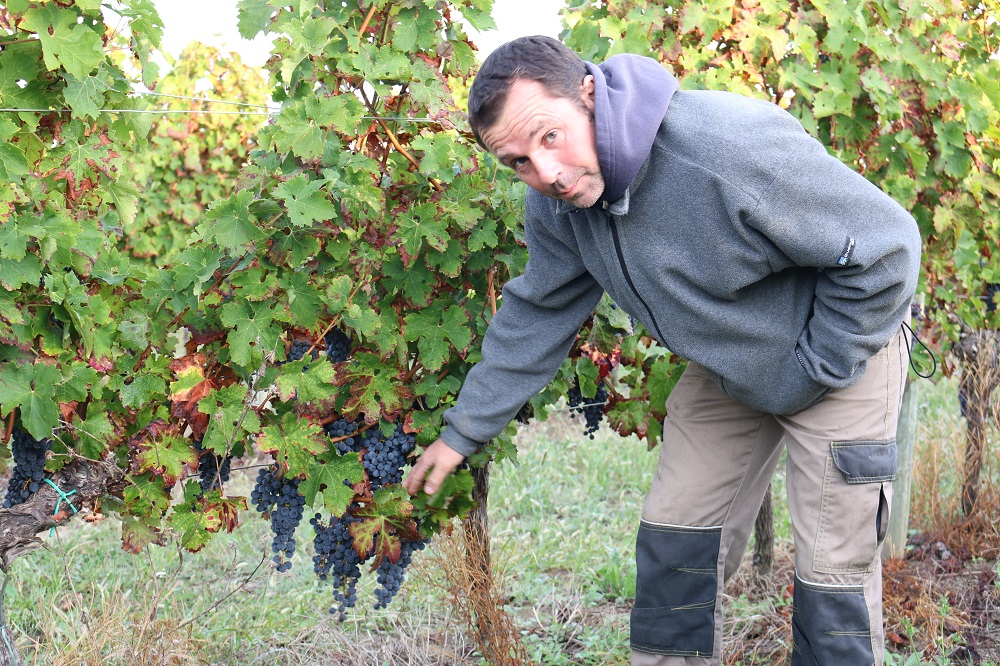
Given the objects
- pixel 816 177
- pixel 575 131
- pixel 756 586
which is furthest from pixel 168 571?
pixel 816 177

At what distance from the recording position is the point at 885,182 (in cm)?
336

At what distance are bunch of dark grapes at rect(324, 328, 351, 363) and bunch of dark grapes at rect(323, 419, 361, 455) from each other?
0.60ft

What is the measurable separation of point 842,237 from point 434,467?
45.1 inches

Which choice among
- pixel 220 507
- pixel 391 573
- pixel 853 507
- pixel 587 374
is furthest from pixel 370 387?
pixel 853 507

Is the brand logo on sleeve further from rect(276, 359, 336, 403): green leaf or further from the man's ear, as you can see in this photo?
rect(276, 359, 336, 403): green leaf

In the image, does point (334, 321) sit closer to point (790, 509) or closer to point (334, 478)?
point (334, 478)

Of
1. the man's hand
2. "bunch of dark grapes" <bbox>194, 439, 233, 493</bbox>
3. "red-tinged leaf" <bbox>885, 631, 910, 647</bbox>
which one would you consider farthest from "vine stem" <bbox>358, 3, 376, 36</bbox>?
"red-tinged leaf" <bbox>885, 631, 910, 647</bbox>

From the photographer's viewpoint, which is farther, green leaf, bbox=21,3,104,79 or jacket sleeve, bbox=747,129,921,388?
green leaf, bbox=21,3,104,79

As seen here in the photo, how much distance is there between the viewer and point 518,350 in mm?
2369

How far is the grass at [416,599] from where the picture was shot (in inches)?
117

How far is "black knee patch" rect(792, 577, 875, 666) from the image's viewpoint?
2.12 metres

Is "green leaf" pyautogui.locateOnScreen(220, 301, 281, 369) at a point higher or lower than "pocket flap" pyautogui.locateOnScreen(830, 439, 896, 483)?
lower

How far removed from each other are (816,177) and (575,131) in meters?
0.48

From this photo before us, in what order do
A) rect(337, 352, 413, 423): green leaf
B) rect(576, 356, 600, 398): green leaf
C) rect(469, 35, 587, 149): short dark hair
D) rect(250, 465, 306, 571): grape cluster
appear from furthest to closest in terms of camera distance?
rect(576, 356, 600, 398): green leaf → rect(250, 465, 306, 571): grape cluster → rect(337, 352, 413, 423): green leaf → rect(469, 35, 587, 149): short dark hair
